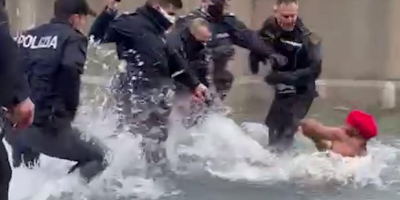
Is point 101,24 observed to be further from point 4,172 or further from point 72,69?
point 4,172

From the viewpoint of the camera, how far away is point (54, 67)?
6301 millimetres

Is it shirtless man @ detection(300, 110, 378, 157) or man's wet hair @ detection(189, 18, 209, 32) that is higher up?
shirtless man @ detection(300, 110, 378, 157)

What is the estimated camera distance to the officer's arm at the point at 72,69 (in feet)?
20.4

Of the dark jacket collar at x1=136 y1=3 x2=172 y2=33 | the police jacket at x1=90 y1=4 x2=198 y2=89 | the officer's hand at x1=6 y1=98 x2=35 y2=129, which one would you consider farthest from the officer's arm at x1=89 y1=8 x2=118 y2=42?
the officer's hand at x1=6 y1=98 x2=35 y2=129

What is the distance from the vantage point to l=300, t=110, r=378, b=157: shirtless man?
6984mm

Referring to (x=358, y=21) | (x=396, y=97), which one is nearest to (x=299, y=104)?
(x=396, y=97)

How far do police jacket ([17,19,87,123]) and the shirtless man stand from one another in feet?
6.16

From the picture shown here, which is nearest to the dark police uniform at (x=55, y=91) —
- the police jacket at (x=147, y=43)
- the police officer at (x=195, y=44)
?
the police jacket at (x=147, y=43)

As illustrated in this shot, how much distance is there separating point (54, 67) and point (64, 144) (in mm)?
516

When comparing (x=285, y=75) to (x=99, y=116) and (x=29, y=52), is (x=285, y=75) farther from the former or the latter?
(x=29, y=52)

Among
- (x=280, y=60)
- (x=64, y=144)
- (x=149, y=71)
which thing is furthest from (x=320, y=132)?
(x=64, y=144)

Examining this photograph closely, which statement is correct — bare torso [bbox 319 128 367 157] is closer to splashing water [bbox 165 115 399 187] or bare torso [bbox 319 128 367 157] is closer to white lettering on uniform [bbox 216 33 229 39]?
splashing water [bbox 165 115 399 187]

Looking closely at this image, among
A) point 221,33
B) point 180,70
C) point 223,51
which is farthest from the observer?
point 223,51

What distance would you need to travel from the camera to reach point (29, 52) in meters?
6.42
